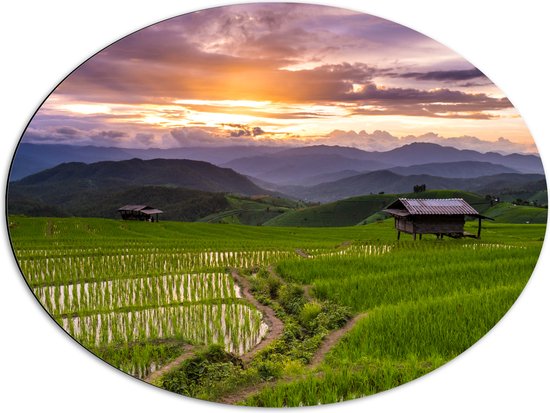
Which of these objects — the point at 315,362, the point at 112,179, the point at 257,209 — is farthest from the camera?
the point at 257,209

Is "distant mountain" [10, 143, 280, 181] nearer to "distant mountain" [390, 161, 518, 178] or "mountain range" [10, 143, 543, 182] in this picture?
"mountain range" [10, 143, 543, 182]

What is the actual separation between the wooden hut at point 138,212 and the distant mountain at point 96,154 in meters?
1.45

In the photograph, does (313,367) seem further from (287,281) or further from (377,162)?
(377,162)

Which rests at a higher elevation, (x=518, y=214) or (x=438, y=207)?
(x=438, y=207)

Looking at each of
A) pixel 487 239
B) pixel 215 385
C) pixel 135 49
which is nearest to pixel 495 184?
pixel 487 239

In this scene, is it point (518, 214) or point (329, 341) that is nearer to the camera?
point (329, 341)

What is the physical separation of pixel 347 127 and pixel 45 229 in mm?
7155

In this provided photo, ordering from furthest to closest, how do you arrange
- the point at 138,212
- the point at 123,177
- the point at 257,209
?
the point at 257,209 → the point at 138,212 → the point at 123,177

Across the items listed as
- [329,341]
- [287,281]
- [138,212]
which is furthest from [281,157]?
[329,341]

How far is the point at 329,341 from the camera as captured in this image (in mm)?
7164

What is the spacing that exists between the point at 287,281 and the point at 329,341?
8.50ft

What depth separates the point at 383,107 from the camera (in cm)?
1027

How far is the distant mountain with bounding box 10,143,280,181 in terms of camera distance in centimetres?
941

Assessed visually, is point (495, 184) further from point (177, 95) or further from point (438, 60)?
point (177, 95)
